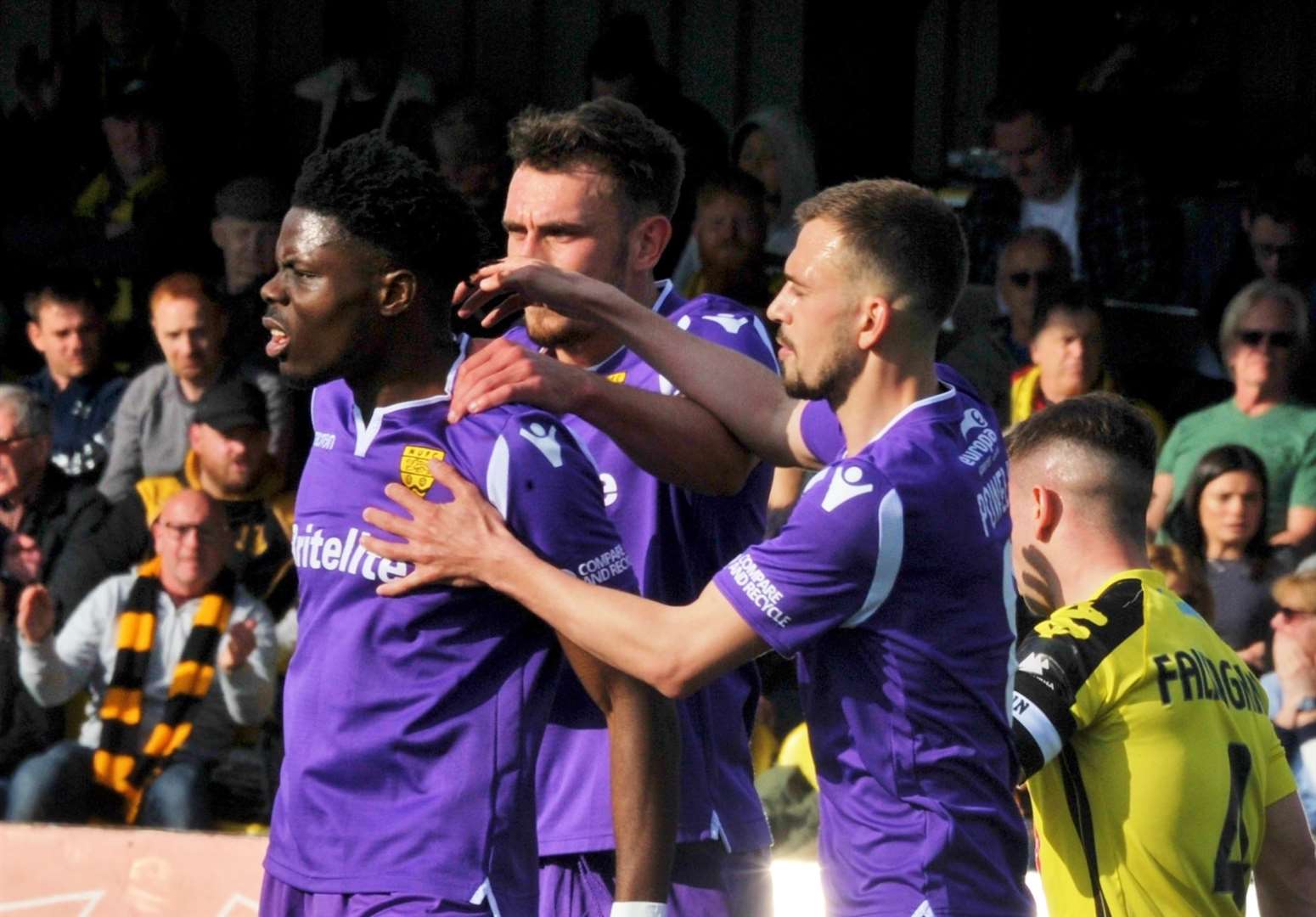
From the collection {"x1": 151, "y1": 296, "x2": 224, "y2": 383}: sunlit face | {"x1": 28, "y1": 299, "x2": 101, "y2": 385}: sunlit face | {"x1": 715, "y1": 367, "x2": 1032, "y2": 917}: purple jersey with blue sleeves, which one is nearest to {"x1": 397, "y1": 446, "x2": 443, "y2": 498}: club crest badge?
{"x1": 715, "y1": 367, "x2": 1032, "y2": 917}: purple jersey with blue sleeves

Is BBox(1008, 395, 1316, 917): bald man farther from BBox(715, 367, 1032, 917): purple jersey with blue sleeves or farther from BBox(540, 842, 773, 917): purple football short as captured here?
BBox(540, 842, 773, 917): purple football short

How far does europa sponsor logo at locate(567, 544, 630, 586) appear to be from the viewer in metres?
3.22

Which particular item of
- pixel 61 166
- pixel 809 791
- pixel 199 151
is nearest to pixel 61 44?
pixel 61 166

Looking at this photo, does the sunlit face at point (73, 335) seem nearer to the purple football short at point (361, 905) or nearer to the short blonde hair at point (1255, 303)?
the short blonde hair at point (1255, 303)

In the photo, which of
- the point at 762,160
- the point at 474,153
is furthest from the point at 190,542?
the point at 762,160

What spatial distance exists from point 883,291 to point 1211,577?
3.83 m

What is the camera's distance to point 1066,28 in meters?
9.15

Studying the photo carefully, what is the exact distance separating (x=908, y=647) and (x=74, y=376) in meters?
6.05

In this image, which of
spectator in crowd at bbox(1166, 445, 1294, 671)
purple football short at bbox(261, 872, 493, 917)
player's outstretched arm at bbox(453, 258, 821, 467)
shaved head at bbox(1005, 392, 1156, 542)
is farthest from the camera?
spectator in crowd at bbox(1166, 445, 1294, 671)

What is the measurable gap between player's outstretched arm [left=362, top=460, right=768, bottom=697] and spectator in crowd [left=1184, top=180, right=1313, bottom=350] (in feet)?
15.9

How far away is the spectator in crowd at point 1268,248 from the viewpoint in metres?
7.60

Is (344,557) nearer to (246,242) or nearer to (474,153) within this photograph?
(474,153)

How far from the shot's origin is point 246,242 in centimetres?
857

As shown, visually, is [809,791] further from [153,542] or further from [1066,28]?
[1066,28]
